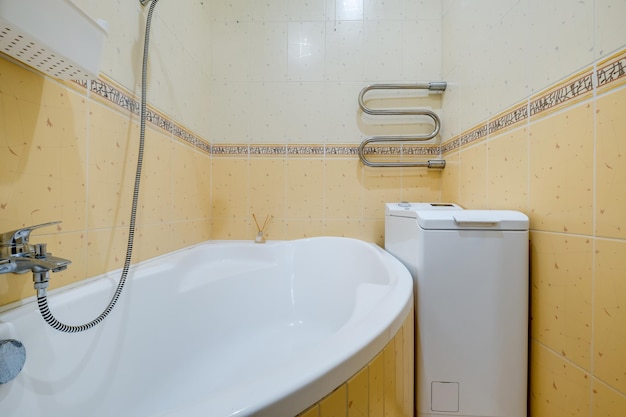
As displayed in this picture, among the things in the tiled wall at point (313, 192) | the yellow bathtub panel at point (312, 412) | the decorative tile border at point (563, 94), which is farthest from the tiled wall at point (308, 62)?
the yellow bathtub panel at point (312, 412)

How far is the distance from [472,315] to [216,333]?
3.22 ft

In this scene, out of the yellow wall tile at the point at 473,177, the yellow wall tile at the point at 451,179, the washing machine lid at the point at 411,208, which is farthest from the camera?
the yellow wall tile at the point at 451,179

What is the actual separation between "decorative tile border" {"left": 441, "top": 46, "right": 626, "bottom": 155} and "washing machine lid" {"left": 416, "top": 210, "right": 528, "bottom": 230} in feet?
1.11

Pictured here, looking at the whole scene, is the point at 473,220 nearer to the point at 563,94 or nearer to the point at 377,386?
the point at 563,94

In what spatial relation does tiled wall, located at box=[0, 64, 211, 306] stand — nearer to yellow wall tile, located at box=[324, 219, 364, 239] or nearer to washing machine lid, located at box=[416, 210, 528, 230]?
yellow wall tile, located at box=[324, 219, 364, 239]

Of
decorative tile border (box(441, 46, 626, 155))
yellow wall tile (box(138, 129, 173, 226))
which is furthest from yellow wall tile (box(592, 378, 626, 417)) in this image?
yellow wall tile (box(138, 129, 173, 226))

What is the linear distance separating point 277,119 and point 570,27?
127cm

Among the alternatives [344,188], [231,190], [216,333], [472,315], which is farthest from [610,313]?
[231,190]

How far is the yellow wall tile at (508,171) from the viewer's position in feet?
2.66

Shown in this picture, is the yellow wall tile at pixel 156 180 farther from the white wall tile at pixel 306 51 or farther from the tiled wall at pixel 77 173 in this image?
the white wall tile at pixel 306 51

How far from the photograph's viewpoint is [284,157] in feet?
4.93

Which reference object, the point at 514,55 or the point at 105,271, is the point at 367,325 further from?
the point at 514,55

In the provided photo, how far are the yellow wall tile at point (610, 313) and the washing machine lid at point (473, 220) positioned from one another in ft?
0.62

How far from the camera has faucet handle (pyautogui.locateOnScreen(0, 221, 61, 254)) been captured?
0.46m
